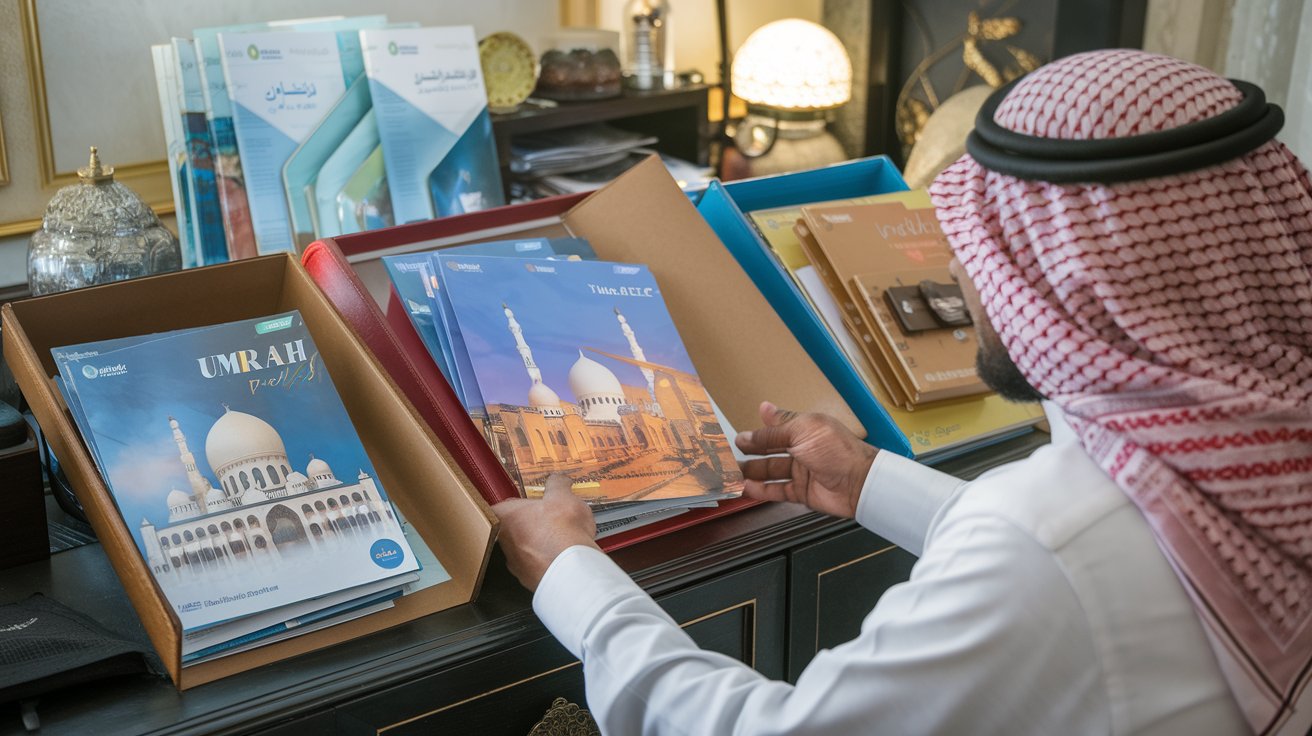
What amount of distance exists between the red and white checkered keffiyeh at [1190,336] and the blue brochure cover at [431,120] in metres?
1.20

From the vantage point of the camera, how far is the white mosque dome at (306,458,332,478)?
3.51 ft

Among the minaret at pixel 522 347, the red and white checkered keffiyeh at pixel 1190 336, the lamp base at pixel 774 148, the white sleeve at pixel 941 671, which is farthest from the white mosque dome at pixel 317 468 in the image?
the lamp base at pixel 774 148

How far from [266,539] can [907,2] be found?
2573 millimetres

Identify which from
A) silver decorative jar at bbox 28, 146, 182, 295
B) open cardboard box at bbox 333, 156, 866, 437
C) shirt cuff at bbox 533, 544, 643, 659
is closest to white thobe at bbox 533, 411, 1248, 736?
shirt cuff at bbox 533, 544, 643, 659

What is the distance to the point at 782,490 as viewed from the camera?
126 cm

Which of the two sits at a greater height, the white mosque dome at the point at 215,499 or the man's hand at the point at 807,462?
the white mosque dome at the point at 215,499

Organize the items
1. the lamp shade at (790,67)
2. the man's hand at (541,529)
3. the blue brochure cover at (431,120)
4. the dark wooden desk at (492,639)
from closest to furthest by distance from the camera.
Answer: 1. the dark wooden desk at (492,639)
2. the man's hand at (541,529)
3. the blue brochure cover at (431,120)
4. the lamp shade at (790,67)

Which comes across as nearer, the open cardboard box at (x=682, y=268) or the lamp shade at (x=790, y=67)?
the open cardboard box at (x=682, y=268)

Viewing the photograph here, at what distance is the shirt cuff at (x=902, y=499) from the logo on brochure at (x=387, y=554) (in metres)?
0.49

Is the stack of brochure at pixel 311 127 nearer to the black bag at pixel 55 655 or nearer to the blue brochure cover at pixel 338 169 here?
the blue brochure cover at pixel 338 169

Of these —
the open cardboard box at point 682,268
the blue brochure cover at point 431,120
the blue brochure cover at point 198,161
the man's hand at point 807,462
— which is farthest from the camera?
the blue brochure cover at point 431,120

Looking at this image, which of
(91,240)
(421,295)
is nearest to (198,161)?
(91,240)

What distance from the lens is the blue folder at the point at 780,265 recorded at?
1.38 meters

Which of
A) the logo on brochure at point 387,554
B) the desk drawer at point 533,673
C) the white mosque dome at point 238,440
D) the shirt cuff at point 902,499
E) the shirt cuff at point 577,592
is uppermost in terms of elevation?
the white mosque dome at point 238,440
